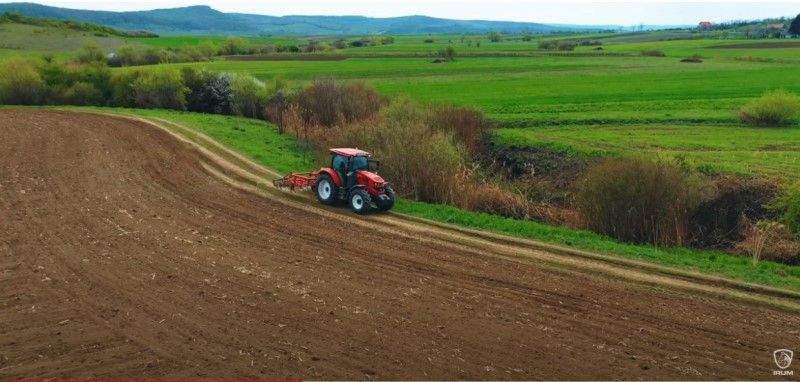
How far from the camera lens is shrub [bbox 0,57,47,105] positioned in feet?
160

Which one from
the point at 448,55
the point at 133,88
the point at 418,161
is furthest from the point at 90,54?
the point at 418,161

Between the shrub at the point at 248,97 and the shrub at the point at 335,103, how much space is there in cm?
529

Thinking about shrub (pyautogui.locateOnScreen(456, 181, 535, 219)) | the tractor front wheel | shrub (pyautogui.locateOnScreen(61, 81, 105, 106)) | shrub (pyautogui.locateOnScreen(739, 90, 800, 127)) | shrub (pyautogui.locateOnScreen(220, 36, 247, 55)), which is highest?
shrub (pyautogui.locateOnScreen(220, 36, 247, 55))

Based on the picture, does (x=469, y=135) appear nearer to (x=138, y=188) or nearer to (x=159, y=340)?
(x=138, y=188)

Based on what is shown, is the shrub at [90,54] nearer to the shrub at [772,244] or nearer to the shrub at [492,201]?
the shrub at [492,201]

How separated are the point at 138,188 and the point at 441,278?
546 inches

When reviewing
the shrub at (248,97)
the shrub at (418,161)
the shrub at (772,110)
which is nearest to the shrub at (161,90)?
the shrub at (248,97)

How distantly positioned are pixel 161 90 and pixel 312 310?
130ft

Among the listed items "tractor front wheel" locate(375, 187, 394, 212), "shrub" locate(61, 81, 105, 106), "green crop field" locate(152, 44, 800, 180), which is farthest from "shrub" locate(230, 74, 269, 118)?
"tractor front wheel" locate(375, 187, 394, 212)

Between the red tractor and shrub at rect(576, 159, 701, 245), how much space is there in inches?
301

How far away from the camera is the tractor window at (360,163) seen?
23.9 m

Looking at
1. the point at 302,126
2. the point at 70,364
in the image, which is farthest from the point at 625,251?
the point at 302,126

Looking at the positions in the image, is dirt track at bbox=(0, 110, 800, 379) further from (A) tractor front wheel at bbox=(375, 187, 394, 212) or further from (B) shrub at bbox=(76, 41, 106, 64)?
(B) shrub at bbox=(76, 41, 106, 64)

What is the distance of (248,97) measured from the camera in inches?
1953
